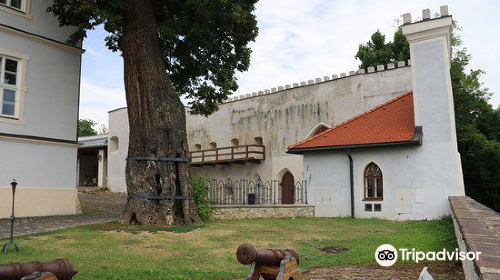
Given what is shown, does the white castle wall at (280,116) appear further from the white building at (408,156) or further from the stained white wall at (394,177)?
the stained white wall at (394,177)

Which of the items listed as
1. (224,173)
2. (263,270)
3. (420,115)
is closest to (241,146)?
(224,173)

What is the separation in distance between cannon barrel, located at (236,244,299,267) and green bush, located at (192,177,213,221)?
365 inches

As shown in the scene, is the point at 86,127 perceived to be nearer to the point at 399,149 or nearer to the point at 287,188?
the point at 287,188

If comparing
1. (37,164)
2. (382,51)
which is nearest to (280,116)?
(382,51)

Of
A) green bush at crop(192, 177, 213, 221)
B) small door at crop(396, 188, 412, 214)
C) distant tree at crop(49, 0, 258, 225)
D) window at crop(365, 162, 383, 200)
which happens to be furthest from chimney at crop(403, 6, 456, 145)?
green bush at crop(192, 177, 213, 221)

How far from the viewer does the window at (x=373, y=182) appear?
16391 millimetres

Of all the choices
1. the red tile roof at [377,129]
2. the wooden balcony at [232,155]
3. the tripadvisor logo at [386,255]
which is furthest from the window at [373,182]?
the wooden balcony at [232,155]

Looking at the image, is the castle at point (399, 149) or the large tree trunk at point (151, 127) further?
the castle at point (399, 149)

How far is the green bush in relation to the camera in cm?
1384

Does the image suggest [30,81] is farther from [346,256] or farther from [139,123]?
[346,256]

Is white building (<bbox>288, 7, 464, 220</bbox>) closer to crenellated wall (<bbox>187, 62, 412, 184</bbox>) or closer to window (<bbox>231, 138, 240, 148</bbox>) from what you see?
crenellated wall (<bbox>187, 62, 412, 184</bbox>)

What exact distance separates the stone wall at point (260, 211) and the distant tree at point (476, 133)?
38.0ft

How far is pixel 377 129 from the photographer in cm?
1711

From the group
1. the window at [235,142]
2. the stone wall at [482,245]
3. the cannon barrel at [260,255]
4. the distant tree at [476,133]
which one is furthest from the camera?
the window at [235,142]
